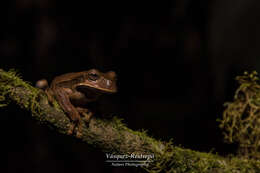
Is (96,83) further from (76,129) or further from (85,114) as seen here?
(76,129)

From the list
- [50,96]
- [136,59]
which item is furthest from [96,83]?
[136,59]

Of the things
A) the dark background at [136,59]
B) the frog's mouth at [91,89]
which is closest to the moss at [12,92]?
the frog's mouth at [91,89]

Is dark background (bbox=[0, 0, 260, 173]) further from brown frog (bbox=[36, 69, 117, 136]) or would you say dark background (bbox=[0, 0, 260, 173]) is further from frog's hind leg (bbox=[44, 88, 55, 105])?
frog's hind leg (bbox=[44, 88, 55, 105])

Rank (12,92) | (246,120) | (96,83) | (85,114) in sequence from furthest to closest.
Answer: (246,120)
(96,83)
(85,114)
(12,92)

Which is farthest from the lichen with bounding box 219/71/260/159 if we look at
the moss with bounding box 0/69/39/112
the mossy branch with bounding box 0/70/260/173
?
the moss with bounding box 0/69/39/112

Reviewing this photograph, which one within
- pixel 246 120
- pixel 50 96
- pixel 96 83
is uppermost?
pixel 96 83

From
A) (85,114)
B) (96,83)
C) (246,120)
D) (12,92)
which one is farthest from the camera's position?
(246,120)

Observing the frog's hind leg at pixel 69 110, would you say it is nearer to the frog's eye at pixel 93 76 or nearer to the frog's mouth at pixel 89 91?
the frog's mouth at pixel 89 91
